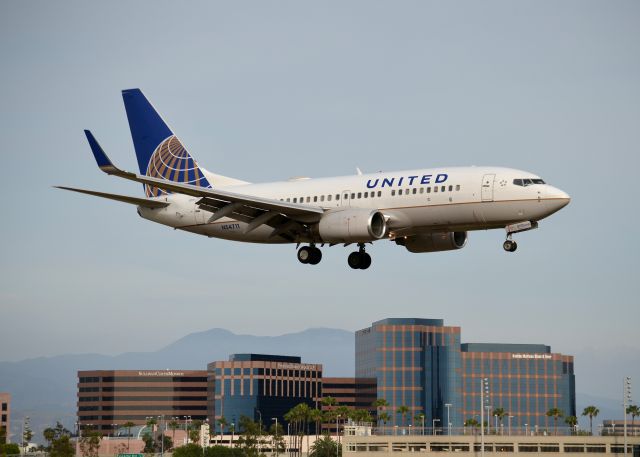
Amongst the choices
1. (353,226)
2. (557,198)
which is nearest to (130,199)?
(353,226)

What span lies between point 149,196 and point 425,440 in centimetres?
9083

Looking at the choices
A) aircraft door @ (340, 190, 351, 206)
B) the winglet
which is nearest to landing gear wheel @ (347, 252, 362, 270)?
aircraft door @ (340, 190, 351, 206)

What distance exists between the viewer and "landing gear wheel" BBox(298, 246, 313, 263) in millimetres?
76062

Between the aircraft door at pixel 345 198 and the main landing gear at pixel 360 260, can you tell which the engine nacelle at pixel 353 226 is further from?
the main landing gear at pixel 360 260

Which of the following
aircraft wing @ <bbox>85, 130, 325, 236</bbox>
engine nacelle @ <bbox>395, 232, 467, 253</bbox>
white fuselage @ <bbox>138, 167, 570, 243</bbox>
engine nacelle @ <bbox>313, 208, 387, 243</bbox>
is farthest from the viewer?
engine nacelle @ <bbox>395, 232, 467, 253</bbox>

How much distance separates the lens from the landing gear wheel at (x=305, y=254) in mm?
76062

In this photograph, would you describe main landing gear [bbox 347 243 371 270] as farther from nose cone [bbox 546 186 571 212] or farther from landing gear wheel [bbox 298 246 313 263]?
nose cone [bbox 546 186 571 212]

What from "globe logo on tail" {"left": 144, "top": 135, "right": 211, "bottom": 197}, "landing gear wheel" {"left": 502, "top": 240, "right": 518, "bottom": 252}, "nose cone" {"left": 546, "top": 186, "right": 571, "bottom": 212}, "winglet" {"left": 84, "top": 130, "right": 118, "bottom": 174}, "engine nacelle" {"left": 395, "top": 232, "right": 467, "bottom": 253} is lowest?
"landing gear wheel" {"left": 502, "top": 240, "right": 518, "bottom": 252}

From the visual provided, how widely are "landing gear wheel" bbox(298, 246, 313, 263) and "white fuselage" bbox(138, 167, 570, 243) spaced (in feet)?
3.48

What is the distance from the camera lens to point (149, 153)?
287 feet

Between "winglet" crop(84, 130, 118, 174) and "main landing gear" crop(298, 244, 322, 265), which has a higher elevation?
"winglet" crop(84, 130, 118, 174)

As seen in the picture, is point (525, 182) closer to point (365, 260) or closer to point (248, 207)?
point (365, 260)

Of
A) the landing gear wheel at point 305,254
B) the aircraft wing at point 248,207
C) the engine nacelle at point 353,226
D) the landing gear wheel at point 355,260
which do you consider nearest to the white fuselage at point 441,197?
the engine nacelle at point 353,226

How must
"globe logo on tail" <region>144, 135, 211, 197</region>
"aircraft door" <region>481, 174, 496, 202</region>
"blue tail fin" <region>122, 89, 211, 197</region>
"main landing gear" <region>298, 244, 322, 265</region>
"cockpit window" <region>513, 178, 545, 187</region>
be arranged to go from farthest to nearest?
"blue tail fin" <region>122, 89, 211, 197</region> → "globe logo on tail" <region>144, 135, 211, 197</region> → "main landing gear" <region>298, 244, 322, 265</region> → "cockpit window" <region>513, 178, 545, 187</region> → "aircraft door" <region>481, 174, 496, 202</region>
